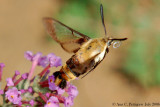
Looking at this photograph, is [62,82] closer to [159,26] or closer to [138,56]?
[138,56]

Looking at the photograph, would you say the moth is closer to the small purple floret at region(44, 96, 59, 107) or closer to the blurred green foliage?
the small purple floret at region(44, 96, 59, 107)

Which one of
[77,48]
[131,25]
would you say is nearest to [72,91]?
[77,48]

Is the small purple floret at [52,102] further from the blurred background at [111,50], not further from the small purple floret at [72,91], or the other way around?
the blurred background at [111,50]

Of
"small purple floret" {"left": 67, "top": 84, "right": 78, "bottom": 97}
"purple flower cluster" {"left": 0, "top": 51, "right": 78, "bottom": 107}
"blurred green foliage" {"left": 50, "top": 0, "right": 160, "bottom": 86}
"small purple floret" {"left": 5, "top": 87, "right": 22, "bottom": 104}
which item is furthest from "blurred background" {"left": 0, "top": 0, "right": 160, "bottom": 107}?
"small purple floret" {"left": 5, "top": 87, "right": 22, "bottom": 104}

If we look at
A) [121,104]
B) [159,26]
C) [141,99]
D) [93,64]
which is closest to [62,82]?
[93,64]

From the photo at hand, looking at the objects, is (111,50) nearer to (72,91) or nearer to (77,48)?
(72,91)

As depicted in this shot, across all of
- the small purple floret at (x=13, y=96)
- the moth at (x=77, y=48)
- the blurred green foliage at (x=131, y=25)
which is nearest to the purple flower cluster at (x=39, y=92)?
Answer: the small purple floret at (x=13, y=96)
